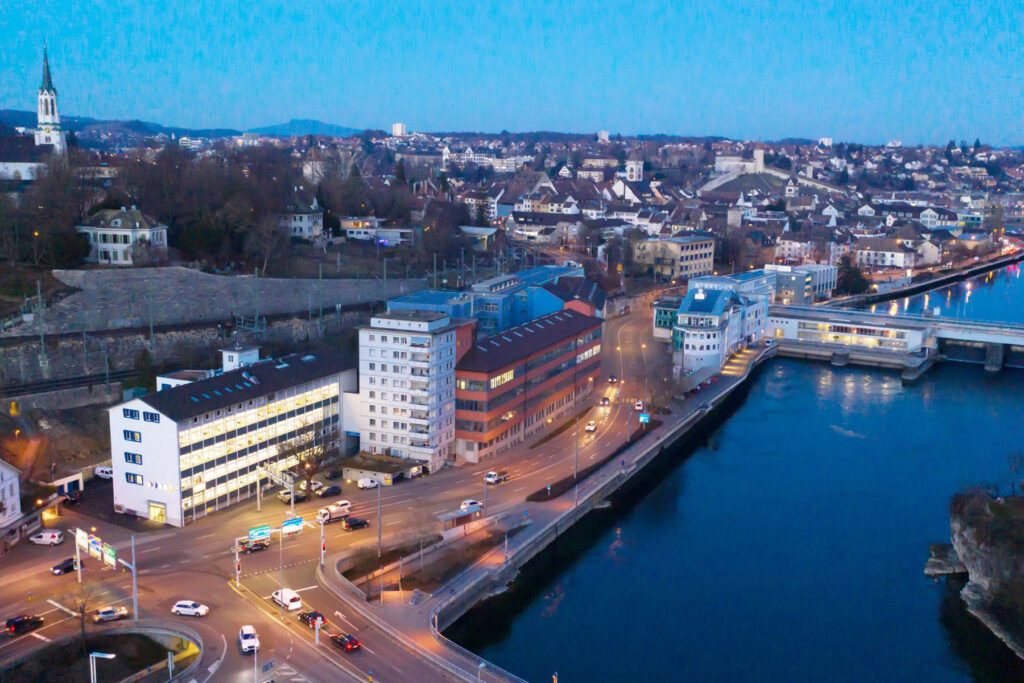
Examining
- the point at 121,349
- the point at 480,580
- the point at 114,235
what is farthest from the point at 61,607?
the point at 114,235

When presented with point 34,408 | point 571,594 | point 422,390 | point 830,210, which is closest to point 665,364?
point 422,390

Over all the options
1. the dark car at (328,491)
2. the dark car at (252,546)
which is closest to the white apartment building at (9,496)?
the dark car at (252,546)

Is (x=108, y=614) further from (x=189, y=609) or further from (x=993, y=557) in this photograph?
(x=993, y=557)

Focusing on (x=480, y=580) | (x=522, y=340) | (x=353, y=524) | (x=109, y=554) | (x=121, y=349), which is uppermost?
(x=522, y=340)

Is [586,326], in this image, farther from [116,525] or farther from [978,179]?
[978,179]

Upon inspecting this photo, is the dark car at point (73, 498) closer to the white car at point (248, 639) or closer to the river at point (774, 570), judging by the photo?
the white car at point (248, 639)

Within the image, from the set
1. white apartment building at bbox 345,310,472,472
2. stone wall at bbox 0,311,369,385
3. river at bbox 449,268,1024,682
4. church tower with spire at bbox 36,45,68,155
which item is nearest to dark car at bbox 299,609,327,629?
river at bbox 449,268,1024,682
